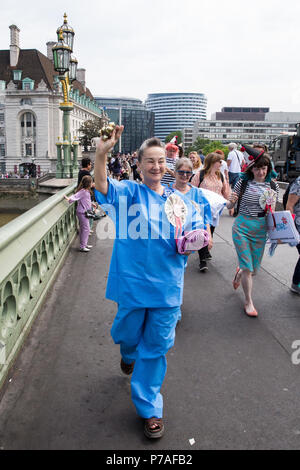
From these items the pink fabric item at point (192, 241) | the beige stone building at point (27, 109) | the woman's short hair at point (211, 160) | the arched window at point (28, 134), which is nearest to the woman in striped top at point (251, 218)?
the woman's short hair at point (211, 160)

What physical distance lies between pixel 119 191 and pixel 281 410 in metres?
1.91

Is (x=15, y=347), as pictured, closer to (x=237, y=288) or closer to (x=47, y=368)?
(x=47, y=368)

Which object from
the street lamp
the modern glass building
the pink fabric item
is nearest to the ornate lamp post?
the street lamp

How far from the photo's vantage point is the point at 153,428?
2621mm

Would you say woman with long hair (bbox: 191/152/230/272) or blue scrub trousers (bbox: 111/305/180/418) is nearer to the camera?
Answer: blue scrub trousers (bbox: 111/305/180/418)

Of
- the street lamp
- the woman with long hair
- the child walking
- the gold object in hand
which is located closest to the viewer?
the gold object in hand

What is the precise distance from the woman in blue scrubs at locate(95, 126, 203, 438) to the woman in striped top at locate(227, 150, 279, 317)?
6.90 ft

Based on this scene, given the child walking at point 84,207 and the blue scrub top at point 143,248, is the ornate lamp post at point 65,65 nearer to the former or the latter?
the child walking at point 84,207

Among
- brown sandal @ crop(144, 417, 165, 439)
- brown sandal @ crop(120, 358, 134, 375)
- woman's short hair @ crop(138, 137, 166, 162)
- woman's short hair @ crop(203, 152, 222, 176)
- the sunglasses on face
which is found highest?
woman's short hair @ crop(138, 137, 166, 162)

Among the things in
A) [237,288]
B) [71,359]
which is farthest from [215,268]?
[71,359]

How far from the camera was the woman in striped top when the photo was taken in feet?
15.4

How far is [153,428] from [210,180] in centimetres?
477

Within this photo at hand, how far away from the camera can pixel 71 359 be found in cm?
357

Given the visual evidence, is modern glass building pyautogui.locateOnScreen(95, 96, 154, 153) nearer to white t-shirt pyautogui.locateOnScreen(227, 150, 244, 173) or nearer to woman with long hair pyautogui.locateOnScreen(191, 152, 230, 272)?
white t-shirt pyautogui.locateOnScreen(227, 150, 244, 173)
